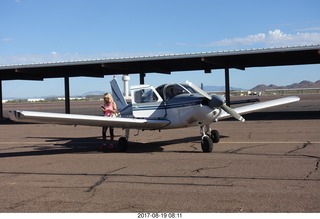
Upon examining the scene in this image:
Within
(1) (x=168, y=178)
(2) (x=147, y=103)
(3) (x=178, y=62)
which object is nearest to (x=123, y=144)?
(2) (x=147, y=103)

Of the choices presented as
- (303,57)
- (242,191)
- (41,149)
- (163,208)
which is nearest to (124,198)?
(163,208)

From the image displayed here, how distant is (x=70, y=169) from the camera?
9.78 m

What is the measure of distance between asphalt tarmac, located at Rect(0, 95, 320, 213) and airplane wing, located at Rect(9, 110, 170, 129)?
815mm

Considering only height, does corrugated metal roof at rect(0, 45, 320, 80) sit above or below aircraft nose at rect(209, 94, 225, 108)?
above

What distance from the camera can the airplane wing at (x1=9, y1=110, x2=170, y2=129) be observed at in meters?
10.8

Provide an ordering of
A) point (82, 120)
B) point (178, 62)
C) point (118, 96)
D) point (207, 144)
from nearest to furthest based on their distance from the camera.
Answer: point (207, 144) → point (82, 120) → point (118, 96) → point (178, 62)

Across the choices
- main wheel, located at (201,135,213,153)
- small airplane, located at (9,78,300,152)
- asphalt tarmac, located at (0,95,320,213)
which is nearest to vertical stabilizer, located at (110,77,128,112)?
small airplane, located at (9,78,300,152)

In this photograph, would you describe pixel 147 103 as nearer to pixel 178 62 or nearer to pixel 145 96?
pixel 145 96

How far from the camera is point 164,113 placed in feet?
42.3

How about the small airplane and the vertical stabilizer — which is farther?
the vertical stabilizer

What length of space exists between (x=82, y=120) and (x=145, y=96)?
2390 mm

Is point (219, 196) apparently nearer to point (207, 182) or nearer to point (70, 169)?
point (207, 182)

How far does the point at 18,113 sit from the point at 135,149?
415cm

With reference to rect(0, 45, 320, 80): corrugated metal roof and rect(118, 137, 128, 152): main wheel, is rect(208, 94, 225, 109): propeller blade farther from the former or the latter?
rect(0, 45, 320, 80): corrugated metal roof
